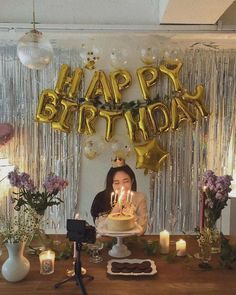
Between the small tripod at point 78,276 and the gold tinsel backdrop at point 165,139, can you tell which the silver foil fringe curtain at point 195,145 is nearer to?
the gold tinsel backdrop at point 165,139

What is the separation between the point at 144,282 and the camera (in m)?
1.94

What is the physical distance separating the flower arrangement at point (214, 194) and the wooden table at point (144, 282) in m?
0.29

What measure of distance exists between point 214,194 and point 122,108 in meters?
1.84

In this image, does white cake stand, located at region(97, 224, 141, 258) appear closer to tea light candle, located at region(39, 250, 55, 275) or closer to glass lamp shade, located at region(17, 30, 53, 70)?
tea light candle, located at region(39, 250, 55, 275)

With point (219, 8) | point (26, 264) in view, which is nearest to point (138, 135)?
point (219, 8)

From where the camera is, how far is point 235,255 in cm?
225

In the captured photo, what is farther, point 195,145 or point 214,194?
point 195,145

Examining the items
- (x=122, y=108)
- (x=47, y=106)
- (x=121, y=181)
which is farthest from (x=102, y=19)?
(x=121, y=181)

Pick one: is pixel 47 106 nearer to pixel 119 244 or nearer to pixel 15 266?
pixel 119 244

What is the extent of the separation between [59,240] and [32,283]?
64 cm

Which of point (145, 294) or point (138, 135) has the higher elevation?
point (138, 135)

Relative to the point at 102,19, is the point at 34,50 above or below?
below

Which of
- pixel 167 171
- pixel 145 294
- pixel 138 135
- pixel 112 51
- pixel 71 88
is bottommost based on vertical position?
pixel 145 294

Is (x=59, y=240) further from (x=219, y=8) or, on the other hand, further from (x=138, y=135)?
(x=219, y=8)
